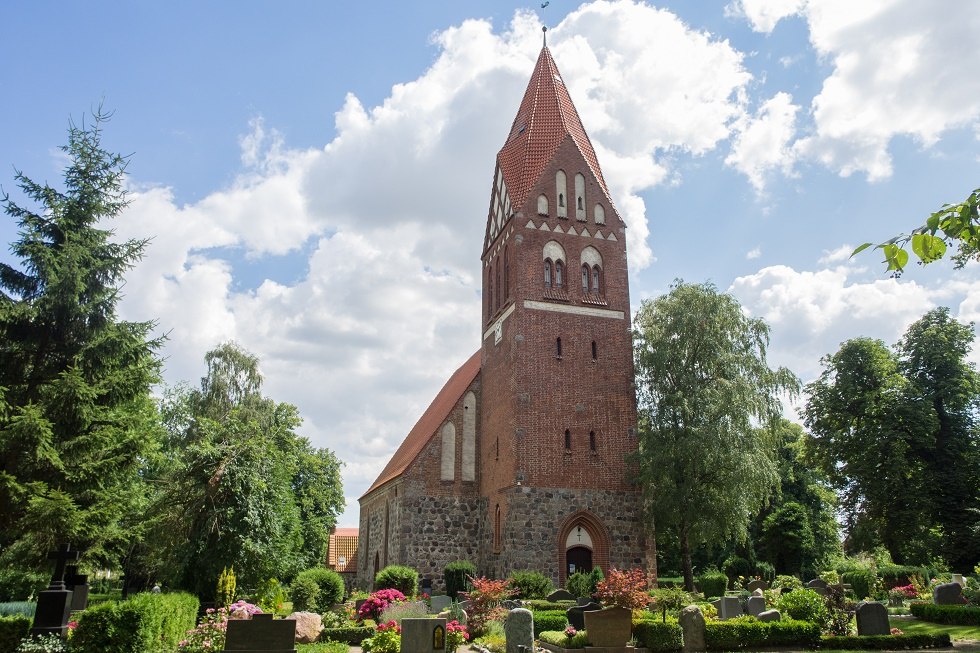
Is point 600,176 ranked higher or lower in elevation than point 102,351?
higher

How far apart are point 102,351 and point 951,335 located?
3000cm

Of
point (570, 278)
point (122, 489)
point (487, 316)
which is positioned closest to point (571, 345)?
point (570, 278)

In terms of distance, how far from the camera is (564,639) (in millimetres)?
14531

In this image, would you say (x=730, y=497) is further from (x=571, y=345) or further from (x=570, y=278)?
(x=570, y=278)

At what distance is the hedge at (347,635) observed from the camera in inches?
626

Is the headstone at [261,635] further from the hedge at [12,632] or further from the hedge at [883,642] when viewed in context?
the hedge at [883,642]

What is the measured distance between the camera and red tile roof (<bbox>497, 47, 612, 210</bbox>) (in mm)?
26891

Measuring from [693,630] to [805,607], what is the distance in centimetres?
313

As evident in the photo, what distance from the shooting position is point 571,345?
2472 centimetres

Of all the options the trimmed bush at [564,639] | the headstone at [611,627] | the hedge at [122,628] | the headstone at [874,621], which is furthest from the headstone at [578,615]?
the hedge at [122,628]

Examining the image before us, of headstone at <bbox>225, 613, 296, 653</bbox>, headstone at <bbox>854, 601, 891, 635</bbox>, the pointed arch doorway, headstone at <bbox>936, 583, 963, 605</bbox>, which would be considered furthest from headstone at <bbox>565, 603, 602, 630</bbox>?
headstone at <bbox>936, 583, 963, 605</bbox>

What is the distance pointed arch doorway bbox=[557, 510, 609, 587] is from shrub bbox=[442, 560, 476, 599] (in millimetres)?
3412

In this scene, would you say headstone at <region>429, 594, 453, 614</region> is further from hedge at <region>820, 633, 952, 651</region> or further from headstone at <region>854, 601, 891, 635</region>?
headstone at <region>854, 601, 891, 635</region>

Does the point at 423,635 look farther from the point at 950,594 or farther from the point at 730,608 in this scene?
the point at 950,594
